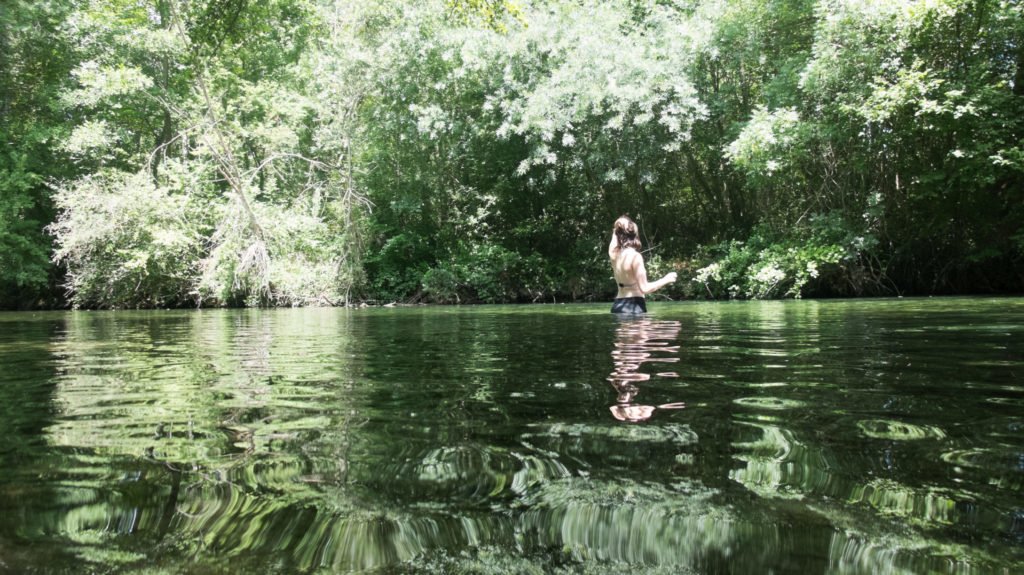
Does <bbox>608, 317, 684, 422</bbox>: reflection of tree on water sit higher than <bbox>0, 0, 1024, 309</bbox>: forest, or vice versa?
<bbox>0, 0, 1024, 309</bbox>: forest

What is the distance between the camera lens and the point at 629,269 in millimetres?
8406

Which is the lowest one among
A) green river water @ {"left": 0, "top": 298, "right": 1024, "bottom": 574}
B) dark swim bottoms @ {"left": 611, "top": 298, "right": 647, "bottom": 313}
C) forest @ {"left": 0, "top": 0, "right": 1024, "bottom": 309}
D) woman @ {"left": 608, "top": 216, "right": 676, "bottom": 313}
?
green river water @ {"left": 0, "top": 298, "right": 1024, "bottom": 574}

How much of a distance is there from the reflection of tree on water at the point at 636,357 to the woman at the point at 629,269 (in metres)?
0.97

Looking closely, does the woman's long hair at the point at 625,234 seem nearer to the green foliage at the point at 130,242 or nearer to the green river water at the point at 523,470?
the green river water at the point at 523,470

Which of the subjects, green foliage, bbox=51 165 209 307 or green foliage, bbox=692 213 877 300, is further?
green foliage, bbox=51 165 209 307

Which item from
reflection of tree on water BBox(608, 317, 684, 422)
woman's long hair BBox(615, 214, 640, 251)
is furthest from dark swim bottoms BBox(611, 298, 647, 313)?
reflection of tree on water BBox(608, 317, 684, 422)

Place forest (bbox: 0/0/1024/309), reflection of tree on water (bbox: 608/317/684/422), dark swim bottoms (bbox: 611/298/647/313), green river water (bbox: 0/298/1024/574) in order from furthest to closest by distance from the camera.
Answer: forest (bbox: 0/0/1024/309) < dark swim bottoms (bbox: 611/298/647/313) < reflection of tree on water (bbox: 608/317/684/422) < green river water (bbox: 0/298/1024/574)

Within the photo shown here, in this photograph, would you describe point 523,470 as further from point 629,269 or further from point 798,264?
point 798,264

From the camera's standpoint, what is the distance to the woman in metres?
8.30

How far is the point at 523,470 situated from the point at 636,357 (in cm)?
260

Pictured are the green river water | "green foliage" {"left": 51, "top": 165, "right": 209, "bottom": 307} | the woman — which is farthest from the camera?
"green foliage" {"left": 51, "top": 165, "right": 209, "bottom": 307}

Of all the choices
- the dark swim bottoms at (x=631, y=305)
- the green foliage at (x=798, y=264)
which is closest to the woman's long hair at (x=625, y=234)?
the dark swim bottoms at (x=631, y=305)

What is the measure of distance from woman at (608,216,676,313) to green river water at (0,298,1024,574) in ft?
15.2

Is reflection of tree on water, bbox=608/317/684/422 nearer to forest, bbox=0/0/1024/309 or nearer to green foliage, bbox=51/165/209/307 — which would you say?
forest, bbox=0/0/1024/309
